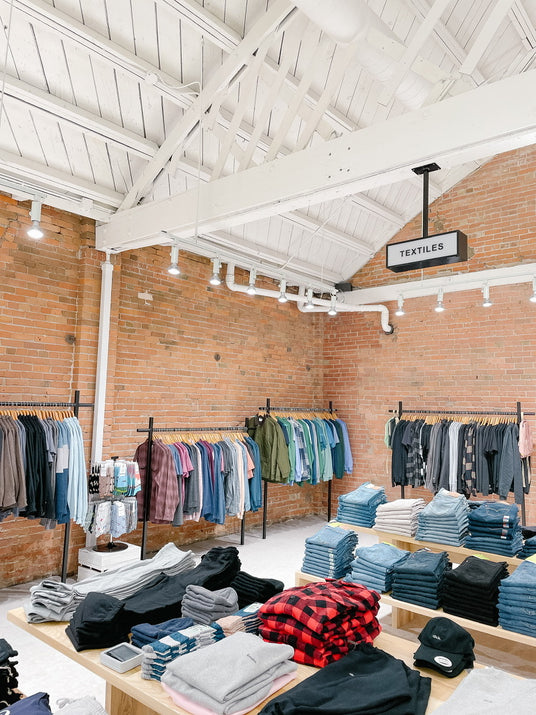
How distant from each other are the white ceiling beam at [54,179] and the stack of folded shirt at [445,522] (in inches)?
165

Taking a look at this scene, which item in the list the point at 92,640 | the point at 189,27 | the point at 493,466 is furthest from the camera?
the point at 493,466

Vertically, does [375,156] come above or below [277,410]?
above

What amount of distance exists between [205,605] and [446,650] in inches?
39.5

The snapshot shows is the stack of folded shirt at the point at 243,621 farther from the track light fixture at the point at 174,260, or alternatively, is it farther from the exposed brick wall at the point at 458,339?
the exposed brick wall at the point at 458,339

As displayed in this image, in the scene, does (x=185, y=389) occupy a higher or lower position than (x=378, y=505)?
higher

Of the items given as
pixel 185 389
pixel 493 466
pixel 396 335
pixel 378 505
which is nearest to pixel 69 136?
pixel 185 389

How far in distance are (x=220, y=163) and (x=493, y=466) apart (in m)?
4.80

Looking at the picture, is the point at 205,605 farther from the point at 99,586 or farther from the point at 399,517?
the point at 399,517

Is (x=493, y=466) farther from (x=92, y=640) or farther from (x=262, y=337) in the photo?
(x=92, y=640)

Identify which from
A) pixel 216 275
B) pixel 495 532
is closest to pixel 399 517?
pixel 495 532

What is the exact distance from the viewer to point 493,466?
21.2ft

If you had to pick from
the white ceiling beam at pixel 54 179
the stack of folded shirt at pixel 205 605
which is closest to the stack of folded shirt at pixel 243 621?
the stack of folded shirt at pixel 205 605

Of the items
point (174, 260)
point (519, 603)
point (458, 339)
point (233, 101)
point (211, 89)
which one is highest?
point (233, 101)

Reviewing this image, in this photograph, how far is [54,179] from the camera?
195 inches
